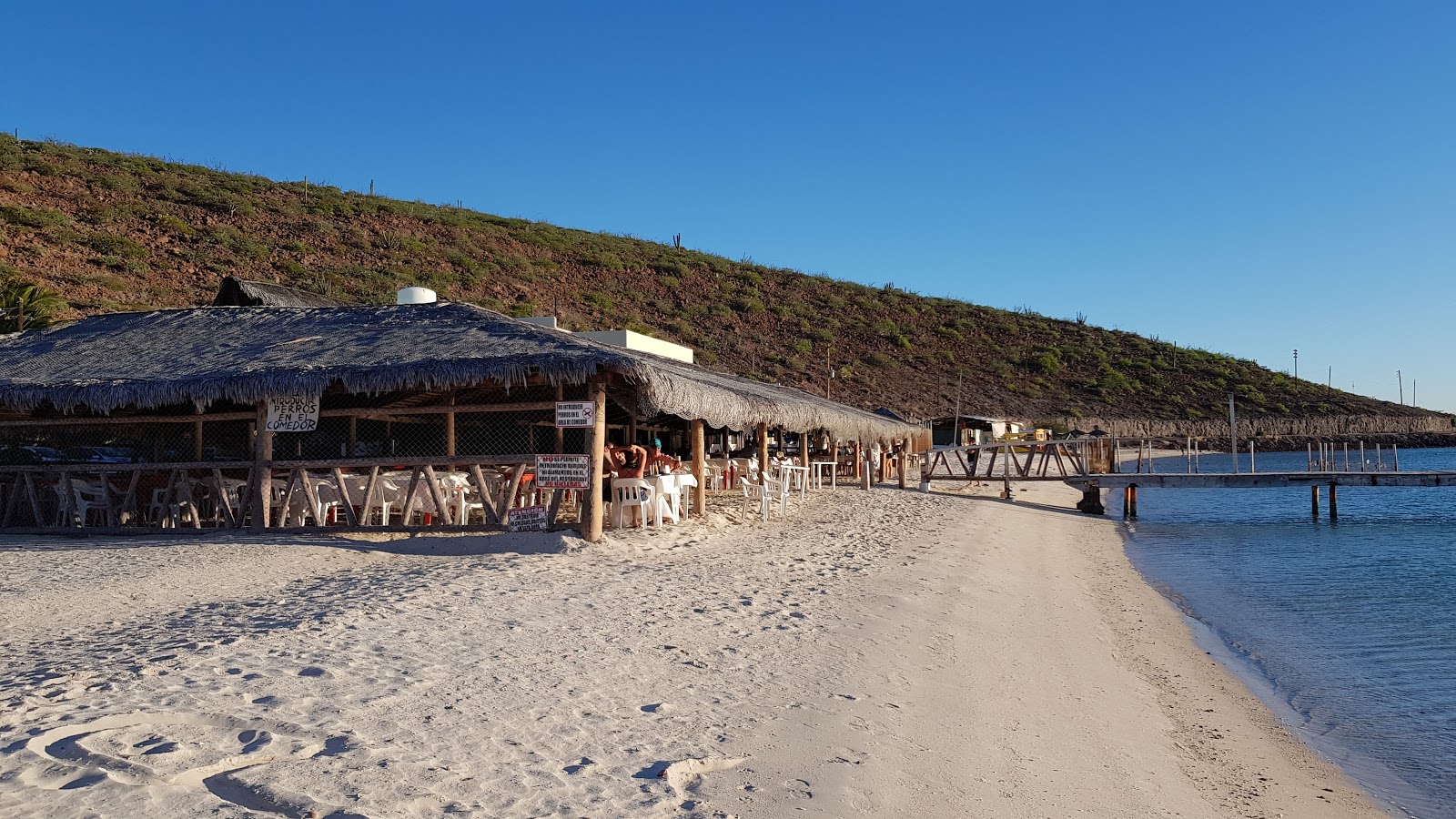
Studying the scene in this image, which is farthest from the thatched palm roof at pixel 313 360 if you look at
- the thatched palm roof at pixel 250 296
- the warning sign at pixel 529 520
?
the thatched palm roof at pixel 250 296

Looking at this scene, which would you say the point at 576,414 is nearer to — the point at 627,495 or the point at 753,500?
the point at 627,495

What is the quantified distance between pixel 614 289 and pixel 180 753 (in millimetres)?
47546

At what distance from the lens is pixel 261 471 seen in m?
11.0

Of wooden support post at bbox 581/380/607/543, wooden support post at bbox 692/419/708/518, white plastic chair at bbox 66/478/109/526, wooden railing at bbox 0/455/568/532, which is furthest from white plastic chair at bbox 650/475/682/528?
white plastic chair at bbox 66/478/109/526

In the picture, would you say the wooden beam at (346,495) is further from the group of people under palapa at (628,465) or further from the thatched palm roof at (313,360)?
the group of people under palapa at (628,465)

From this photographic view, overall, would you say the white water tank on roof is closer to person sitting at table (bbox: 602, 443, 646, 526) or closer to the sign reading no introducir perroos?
person sitting at table (bbox: 602, 443, 646, 526)

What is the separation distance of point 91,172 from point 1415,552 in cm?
4977

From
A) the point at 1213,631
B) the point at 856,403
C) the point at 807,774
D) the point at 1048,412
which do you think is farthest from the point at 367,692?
the point at 1048,412

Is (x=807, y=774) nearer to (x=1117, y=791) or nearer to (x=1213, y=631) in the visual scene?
(x=1117, y=791)

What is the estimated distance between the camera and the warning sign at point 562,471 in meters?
10.1

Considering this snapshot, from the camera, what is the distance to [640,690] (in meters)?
5.17

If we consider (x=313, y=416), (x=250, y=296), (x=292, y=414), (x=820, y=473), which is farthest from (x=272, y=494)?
(x=820, y=473)

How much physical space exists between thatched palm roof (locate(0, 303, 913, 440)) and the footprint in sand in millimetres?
5904

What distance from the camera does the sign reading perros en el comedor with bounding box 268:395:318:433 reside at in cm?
1084
